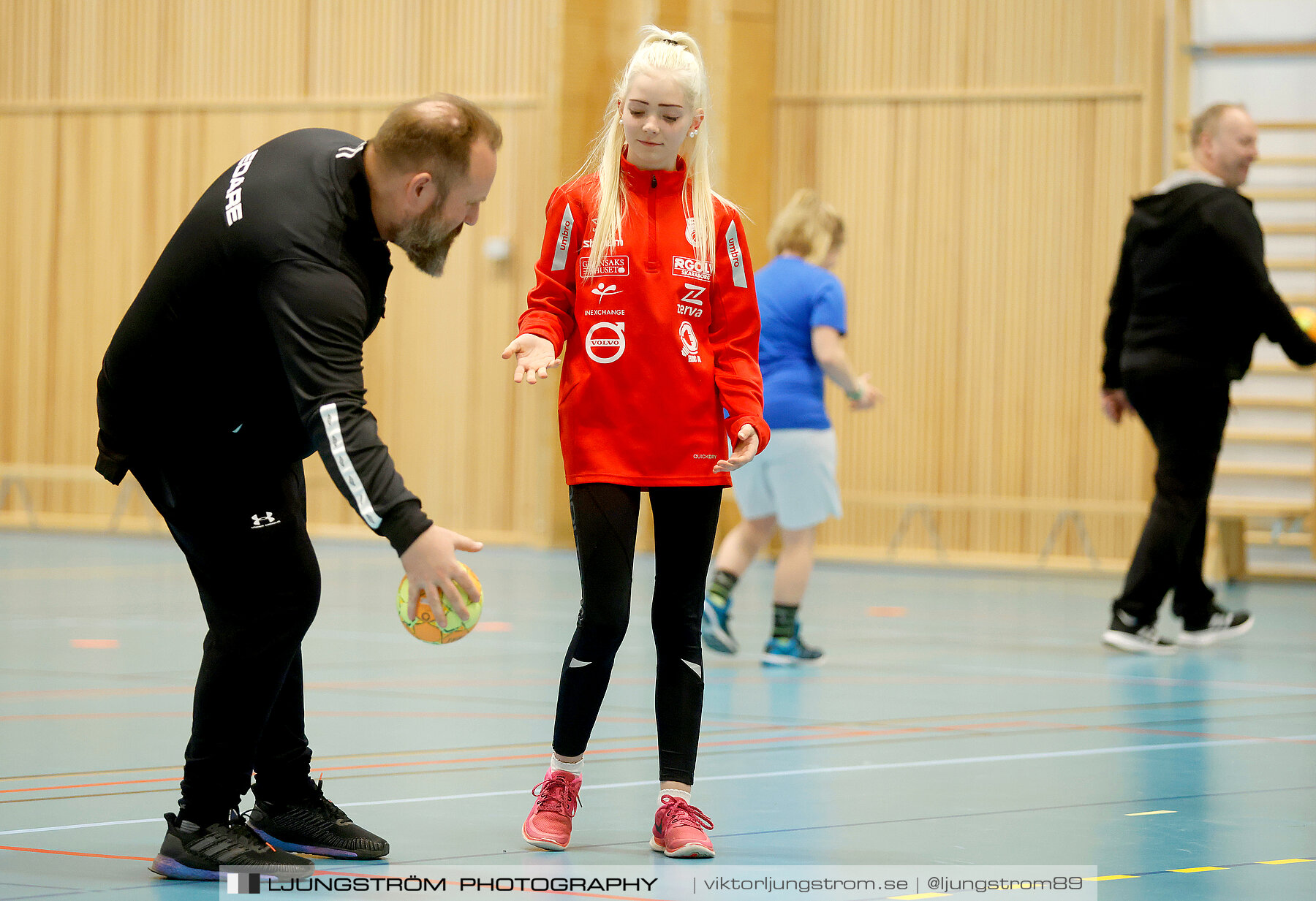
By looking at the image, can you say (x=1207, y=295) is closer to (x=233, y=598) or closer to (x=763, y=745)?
(x=763, y=745)

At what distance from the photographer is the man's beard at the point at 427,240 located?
2.65 meters

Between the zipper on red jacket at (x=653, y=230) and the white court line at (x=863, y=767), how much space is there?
120 cm

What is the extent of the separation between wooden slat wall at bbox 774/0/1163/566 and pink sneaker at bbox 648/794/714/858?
28.1 ft

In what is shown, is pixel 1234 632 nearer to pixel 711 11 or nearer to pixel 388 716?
pixel 388 716

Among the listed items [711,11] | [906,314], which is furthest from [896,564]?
[711,11]

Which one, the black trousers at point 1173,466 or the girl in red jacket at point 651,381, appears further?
the black trousers at point 1173,466

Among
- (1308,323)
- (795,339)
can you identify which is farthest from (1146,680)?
(1308,323)

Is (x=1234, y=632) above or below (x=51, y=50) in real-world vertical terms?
below

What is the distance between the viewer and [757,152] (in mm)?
11961

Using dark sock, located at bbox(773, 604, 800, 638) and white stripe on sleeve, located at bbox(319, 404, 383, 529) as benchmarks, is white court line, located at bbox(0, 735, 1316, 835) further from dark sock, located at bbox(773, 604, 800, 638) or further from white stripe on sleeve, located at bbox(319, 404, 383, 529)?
dark sock, located at bbox(773, 604, 800, 638)

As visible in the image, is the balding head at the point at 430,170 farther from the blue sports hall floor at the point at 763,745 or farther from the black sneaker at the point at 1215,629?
the black sneaker at the point at 1215,629

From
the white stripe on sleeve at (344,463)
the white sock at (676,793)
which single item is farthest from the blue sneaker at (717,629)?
the white stripe on sleeve at (344,463)

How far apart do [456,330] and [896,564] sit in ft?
12.7

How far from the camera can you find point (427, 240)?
267 centimetres
